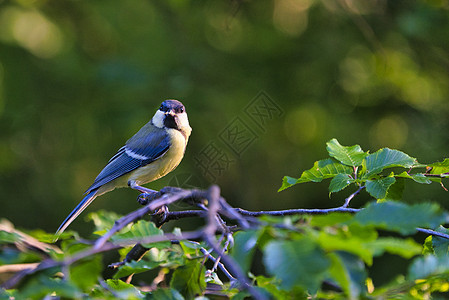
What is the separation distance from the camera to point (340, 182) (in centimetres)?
164

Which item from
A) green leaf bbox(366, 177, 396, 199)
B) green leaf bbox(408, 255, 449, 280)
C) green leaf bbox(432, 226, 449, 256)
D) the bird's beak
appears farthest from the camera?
the bird's beak

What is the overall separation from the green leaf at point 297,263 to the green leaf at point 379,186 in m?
0.77

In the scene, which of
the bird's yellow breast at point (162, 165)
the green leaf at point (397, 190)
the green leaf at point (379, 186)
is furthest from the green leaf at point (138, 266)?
the bird's yellow breast at point (162, 165)

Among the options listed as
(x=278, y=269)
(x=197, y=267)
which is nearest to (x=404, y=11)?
(x=197, y=267)

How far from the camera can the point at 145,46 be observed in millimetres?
4770

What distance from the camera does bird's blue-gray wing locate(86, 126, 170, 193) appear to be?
3273 millimetres

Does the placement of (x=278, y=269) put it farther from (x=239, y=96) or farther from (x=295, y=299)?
(x=239, y=96)

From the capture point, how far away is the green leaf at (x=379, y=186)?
1543mm

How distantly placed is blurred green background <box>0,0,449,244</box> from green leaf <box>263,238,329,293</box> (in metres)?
3.61

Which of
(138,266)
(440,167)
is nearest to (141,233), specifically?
(138,266)

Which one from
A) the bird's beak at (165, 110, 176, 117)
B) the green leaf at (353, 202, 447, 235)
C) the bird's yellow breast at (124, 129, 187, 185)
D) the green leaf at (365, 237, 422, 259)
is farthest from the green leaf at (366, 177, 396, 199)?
the bird's beak at (165, 110, 176, 117)

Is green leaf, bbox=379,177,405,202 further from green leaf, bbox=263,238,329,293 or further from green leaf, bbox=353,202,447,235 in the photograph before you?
green leaf, bbox=263,238,329,293

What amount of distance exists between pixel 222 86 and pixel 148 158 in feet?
5.92

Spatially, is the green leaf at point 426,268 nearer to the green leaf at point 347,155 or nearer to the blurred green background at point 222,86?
the green leaf at point 347,155
